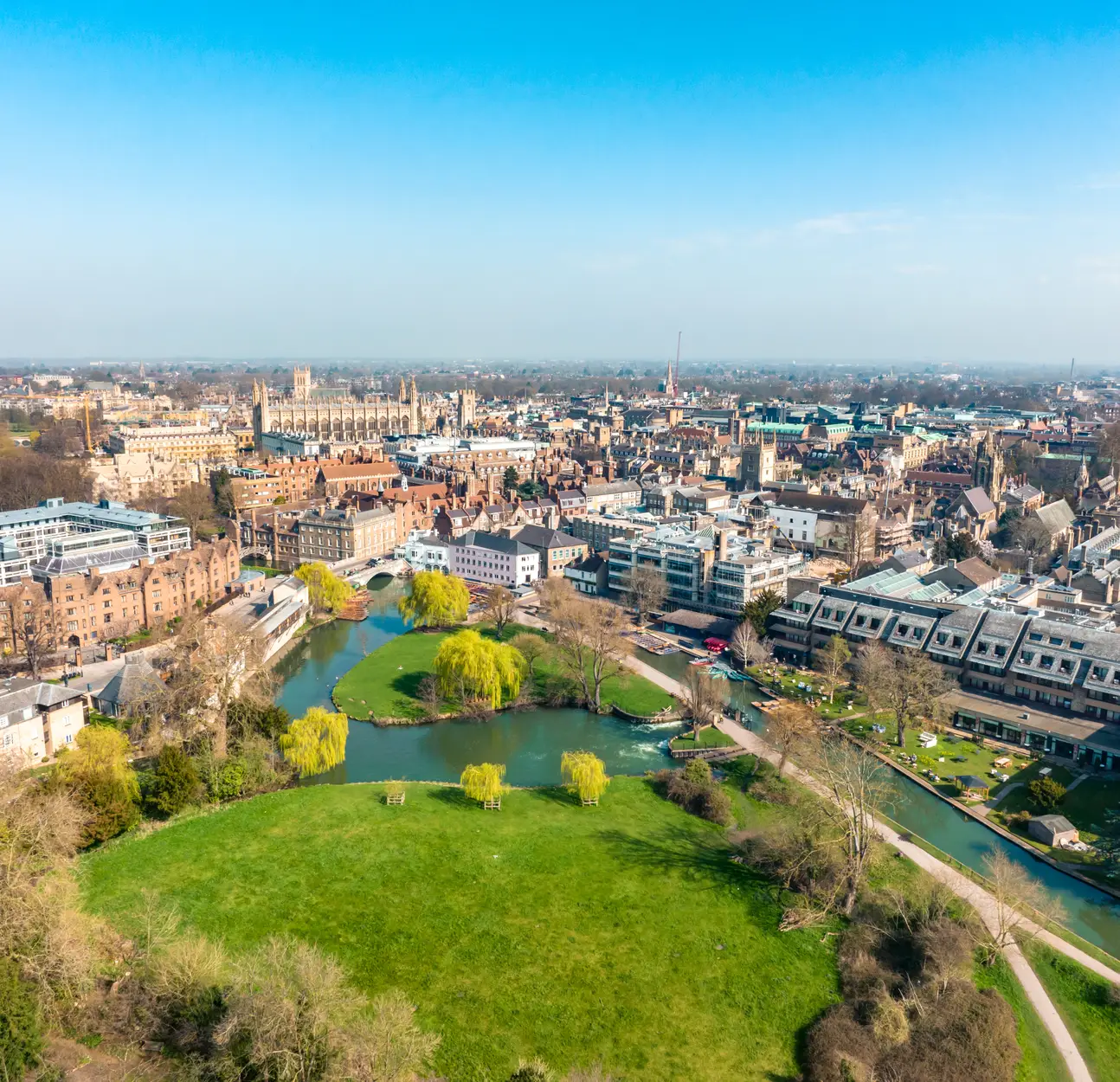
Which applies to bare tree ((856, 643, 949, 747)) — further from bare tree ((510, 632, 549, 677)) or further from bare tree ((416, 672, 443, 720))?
bare tree ((416, 672, 443, 720))

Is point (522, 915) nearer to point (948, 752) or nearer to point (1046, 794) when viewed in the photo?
point (1046, 794)

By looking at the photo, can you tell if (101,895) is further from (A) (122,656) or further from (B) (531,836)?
(A) (122,656)

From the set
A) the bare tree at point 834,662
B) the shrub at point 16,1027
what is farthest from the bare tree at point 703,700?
the shrub at point 16,1027

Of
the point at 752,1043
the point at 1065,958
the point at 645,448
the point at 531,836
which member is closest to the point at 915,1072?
the point at 752,1043

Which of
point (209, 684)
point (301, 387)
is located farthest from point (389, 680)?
point (301, 387)

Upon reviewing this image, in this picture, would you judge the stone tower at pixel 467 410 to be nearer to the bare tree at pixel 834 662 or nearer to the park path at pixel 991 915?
the bare tree at pixel 834 662
